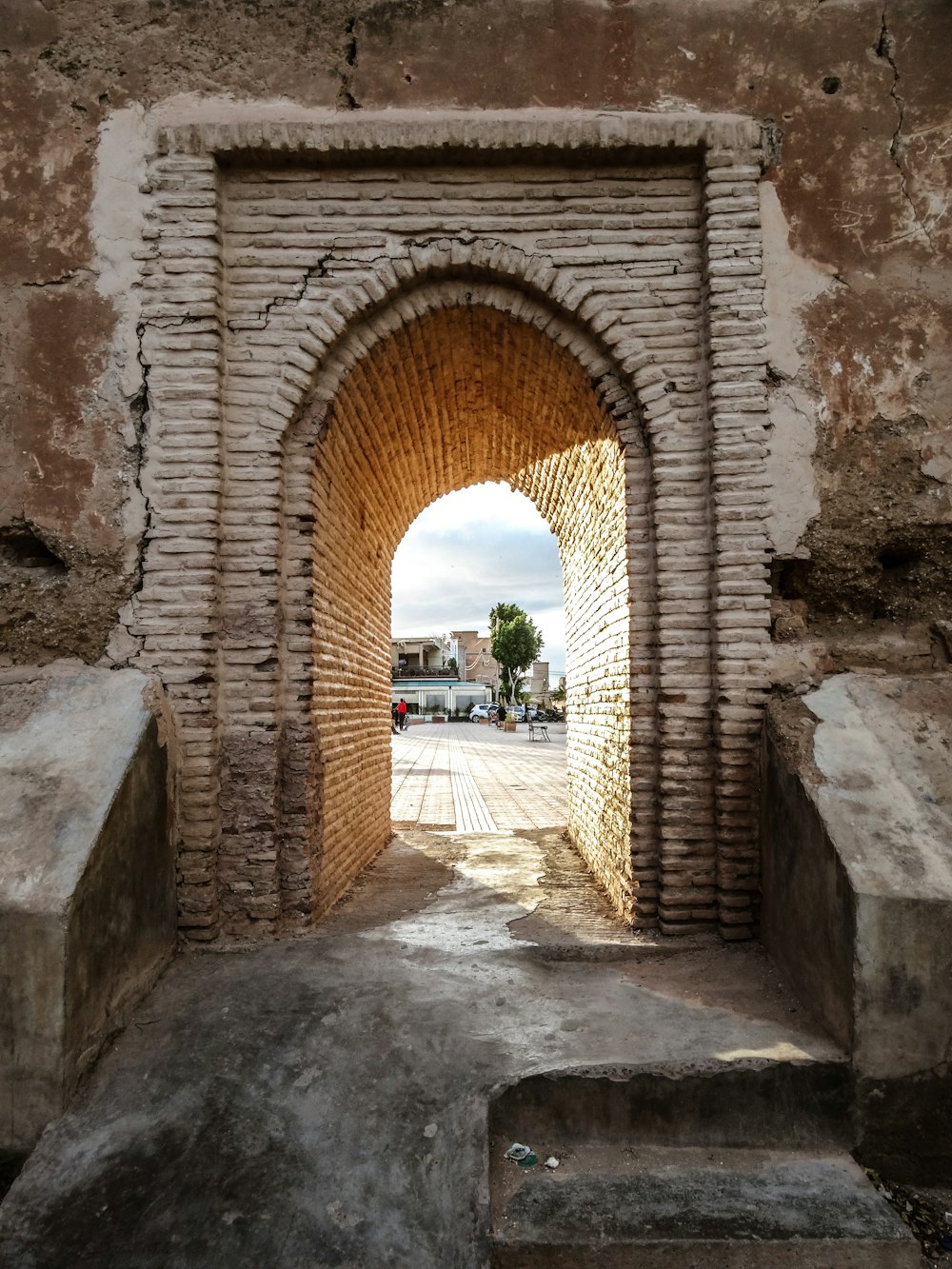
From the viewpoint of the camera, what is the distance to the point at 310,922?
382 centimetres

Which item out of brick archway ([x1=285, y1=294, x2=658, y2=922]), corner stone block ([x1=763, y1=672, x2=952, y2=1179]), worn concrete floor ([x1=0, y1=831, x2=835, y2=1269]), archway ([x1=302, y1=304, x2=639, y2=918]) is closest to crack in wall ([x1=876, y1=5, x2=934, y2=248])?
brick archway ([x1=285, y1=294, x2=658, y2=922])

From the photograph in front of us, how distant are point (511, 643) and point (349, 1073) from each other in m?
43.4

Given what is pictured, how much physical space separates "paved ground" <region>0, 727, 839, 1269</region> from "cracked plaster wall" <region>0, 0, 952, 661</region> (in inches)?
72.9

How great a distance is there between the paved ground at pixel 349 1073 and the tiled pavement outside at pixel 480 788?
3.73m

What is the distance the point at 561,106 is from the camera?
392 cm

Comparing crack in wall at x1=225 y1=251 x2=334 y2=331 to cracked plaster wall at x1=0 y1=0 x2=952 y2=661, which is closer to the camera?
cracked plaster wall at x1=0 y1=0 x2=952 y2=661

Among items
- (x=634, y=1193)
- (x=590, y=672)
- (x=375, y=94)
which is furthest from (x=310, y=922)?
(x=375, y=94)

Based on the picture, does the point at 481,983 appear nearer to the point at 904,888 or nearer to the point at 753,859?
the point at 753,859

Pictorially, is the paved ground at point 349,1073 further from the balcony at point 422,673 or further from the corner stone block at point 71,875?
the balcony at point 422,673

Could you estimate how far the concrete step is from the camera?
7.25ft

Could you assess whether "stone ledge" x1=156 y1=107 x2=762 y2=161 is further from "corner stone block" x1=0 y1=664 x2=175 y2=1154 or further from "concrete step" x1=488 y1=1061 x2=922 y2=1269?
"concrete step" x1=488 y1=1061 x2=922 y2=1269

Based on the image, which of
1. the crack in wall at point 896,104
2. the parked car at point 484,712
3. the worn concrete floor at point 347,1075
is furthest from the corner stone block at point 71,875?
the parked car at point 484,712

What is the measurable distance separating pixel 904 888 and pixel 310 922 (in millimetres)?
2735

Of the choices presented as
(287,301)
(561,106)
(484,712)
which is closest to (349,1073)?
(287,301)
